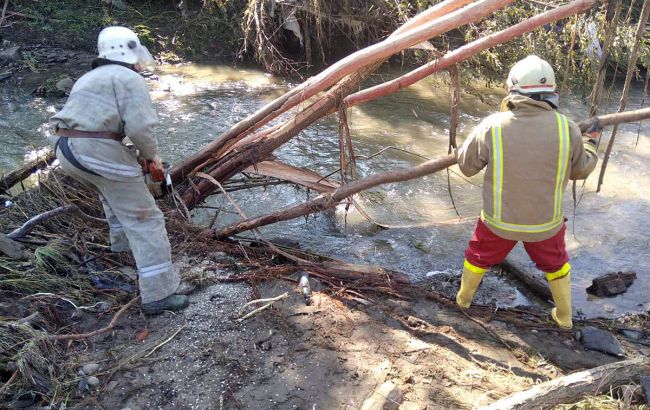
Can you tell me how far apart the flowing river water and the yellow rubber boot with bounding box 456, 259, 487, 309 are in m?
0.84

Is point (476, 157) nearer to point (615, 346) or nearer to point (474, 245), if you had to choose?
point (474, 245)

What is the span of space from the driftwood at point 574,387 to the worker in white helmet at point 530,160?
2.67 feet

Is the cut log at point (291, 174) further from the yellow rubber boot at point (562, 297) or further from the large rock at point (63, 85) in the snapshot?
the large rock at point (63, 85)

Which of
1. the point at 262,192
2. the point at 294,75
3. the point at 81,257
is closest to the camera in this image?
the point at 81,257

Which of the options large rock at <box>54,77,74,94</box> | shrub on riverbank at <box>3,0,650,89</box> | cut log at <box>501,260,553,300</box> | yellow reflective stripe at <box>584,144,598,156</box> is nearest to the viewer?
yellow reflective stripe at <box>584,144,598,156</box>

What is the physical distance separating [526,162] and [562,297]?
43.6 inches

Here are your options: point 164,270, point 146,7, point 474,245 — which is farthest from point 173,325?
point 146,7

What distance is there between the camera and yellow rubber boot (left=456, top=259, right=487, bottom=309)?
385 centimetres

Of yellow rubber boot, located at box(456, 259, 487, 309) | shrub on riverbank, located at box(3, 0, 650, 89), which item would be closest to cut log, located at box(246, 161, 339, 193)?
yellow rubber boot, located at box(456, 259, 487, 309)

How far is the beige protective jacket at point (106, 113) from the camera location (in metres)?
3.40

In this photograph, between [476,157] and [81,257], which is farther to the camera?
[81,257]

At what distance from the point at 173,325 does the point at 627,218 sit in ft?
16.6

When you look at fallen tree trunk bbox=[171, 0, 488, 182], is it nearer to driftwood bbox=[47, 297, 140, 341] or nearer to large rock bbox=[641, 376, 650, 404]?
driftwood bbox=[47, 297, 140, 341]

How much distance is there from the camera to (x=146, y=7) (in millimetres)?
11719
